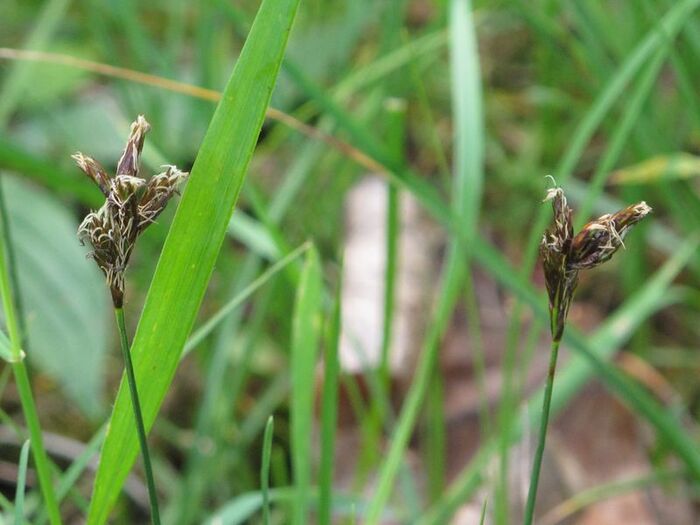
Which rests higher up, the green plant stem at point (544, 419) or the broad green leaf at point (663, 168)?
the broad green leaf at point (663, 168)

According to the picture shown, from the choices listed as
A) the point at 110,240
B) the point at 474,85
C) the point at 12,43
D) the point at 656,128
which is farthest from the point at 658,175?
the point at 12,43

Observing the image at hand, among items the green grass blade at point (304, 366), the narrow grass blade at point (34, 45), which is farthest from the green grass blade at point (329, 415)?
the narrow grass blade at point (34, 45)

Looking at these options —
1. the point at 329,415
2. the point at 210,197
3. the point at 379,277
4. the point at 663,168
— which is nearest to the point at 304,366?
the point at 329,415

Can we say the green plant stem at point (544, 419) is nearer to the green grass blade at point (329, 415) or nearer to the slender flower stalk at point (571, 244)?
the slender flower stalk at point (571, 244)

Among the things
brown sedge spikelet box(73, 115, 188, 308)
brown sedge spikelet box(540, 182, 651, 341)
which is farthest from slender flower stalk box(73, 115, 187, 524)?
brown sedge spikelet box(540, 182, 651, 341)

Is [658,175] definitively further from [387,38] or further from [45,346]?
[45,346]
